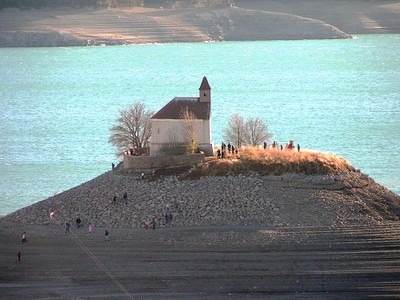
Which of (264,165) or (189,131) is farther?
(189,131)

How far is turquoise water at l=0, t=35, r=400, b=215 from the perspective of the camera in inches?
2168

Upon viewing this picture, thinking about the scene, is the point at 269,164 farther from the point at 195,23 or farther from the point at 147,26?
the point at 195,23

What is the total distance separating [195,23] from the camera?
153000 mm

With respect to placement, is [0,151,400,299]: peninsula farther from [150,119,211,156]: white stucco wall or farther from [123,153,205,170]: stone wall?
[150,119,211,156]: white stucco wall

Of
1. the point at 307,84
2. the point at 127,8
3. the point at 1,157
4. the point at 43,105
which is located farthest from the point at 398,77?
the point at 127,8

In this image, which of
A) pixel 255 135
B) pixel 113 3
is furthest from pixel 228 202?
pixel 113 3

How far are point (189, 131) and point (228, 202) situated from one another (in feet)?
12.3

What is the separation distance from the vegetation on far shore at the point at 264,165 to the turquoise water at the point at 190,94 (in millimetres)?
7210

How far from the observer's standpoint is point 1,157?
58.1 m

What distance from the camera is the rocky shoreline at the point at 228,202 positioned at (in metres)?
36.8

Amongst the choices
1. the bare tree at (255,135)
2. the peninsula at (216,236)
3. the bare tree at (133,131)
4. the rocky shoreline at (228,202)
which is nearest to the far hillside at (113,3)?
the bare tree at (255,135)

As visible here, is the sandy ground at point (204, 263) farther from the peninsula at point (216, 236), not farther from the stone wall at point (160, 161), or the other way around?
the stone wall at point (160, 161)

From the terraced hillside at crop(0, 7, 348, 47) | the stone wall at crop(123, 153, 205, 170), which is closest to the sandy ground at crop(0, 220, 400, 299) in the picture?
the stone wall at crop(123, 153, 205, 170)

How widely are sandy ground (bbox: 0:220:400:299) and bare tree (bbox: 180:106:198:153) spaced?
4.87 meters
